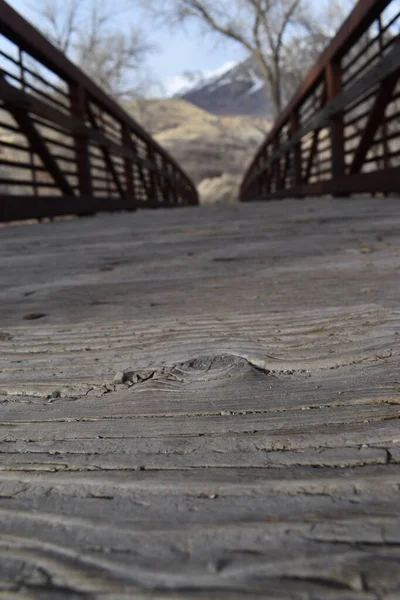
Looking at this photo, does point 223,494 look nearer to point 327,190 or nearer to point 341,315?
point 341,315

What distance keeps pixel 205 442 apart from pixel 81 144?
14.5 feet

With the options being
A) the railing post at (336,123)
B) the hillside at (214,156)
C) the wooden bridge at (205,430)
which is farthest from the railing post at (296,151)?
the hillside at (214,156)

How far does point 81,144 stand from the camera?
450 cm

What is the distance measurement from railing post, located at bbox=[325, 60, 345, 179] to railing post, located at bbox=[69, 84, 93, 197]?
2259 millimetres

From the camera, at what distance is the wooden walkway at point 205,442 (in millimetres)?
361

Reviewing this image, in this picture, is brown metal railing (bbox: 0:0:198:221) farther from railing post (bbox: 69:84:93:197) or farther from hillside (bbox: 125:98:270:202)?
hillside (bbox: 125:98:270:202)

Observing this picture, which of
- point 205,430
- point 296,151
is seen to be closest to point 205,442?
point 205,430

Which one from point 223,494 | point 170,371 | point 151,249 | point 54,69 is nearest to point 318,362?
point 170,371

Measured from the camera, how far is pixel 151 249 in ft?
6.68

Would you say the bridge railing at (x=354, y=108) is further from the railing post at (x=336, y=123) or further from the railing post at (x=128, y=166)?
the railing post at (x=128, y=166)

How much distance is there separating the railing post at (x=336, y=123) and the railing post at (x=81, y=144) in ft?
7.41

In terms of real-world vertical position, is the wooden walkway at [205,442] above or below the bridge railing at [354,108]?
below

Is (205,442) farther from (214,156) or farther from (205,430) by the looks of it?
(214,156)

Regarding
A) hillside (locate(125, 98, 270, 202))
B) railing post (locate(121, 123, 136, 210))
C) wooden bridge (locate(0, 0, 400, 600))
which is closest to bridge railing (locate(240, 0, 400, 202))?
wooden bridge (locate(0, 0, 400, 600))
